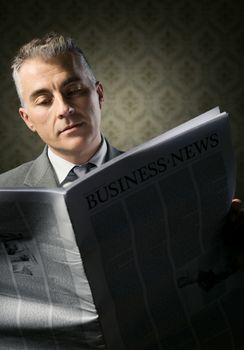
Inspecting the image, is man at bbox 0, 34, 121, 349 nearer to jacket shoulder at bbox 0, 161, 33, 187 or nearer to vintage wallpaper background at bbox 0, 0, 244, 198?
jacket shoulder at bbox 0, 161, 33, 187

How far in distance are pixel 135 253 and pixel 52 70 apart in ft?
1.96

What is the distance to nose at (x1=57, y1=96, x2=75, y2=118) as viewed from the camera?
955 millimetres

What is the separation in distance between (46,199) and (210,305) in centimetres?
29

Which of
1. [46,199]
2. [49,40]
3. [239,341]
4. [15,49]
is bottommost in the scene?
[239,341]

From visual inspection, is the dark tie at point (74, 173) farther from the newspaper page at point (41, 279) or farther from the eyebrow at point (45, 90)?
the newspaper page at point (41, 279)

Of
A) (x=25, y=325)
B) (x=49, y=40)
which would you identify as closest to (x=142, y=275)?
(x=25, y=325)

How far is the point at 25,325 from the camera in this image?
0.53 metres

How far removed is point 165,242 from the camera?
540 mm

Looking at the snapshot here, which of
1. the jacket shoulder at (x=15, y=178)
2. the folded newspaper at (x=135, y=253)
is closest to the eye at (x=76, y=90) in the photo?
the jacket shoulder at (x=15, y=178)

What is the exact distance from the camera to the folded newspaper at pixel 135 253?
47cm

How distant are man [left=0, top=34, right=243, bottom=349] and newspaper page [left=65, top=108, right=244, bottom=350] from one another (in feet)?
1.45

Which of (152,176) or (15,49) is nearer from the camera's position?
(152,176)

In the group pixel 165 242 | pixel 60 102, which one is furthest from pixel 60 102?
pixel 165 242

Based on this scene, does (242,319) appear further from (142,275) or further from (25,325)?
(25,325)
